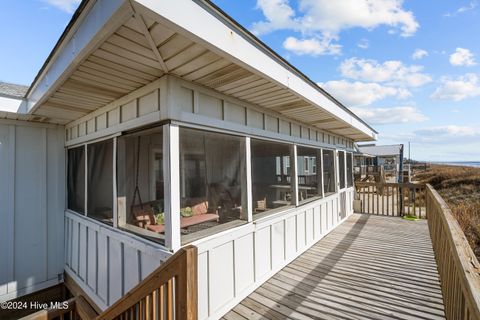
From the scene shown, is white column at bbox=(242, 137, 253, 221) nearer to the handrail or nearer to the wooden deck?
the wooden deck

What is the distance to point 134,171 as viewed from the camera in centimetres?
283

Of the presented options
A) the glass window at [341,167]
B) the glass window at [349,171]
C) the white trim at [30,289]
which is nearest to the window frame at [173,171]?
the white trim at [30,289]

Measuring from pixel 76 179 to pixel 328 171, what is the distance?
5247 mm

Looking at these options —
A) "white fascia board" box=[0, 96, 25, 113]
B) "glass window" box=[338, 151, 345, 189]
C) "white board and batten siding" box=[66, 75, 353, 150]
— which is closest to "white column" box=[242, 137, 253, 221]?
"white board and batten siding" box=[66, 75, 353, 150]

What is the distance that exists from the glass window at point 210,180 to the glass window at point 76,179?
2.42 metres

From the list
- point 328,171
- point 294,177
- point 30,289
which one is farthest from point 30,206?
point 328,171

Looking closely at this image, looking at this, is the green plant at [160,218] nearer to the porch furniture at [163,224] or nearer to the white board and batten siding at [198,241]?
the porch furniture at [163,224]

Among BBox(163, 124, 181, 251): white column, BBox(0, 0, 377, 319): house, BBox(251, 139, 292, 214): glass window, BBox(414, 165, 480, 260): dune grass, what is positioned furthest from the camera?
BBox(414, 165, 480, 260): dune grass

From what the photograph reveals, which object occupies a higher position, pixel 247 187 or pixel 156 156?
pixel 156 156

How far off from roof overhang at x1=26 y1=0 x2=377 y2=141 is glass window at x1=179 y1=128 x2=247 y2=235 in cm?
59

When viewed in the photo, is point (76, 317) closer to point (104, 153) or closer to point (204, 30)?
point (104, 153)

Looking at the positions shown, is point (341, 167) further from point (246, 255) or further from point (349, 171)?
point (246, 255)

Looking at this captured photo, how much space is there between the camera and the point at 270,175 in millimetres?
3643

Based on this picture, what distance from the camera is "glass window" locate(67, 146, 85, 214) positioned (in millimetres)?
3830
